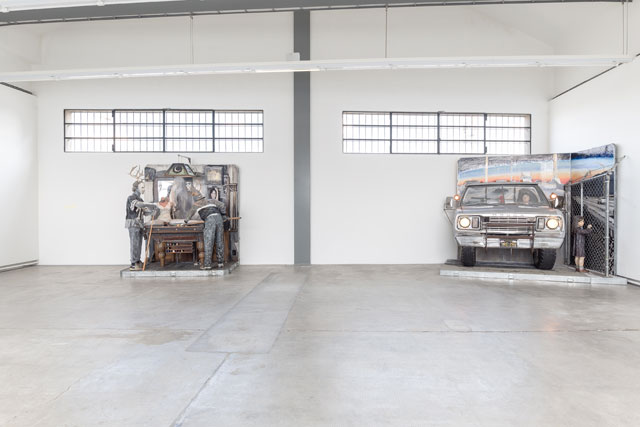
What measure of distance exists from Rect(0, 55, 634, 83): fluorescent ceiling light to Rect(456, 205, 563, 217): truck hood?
8.23ft

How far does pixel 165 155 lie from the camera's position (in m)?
8.55

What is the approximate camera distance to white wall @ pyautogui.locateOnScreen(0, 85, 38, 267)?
7672 mm

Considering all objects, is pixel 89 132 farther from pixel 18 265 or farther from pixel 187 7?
pixel 187 7

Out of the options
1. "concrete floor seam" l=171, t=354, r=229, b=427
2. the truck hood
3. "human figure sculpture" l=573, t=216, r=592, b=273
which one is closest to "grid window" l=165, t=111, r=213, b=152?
the truck hood

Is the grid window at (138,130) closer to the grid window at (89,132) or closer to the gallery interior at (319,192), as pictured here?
the gallery interior at (319,192)

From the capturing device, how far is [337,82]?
336 inches

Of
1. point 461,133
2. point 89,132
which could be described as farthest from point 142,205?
point 461,133

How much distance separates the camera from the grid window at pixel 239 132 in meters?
8.59

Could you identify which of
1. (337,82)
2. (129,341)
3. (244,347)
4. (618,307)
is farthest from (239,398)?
(337,82)

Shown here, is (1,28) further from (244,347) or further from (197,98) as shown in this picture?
(244,347)

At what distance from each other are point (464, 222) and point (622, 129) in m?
3.23

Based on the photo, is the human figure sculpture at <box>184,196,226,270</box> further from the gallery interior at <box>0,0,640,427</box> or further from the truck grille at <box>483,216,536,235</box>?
the truck grille at <box>483,216,536,235</box>

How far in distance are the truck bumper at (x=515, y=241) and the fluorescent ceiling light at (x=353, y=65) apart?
2.99 m

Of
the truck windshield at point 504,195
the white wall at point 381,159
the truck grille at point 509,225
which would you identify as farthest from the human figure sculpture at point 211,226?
the truck grille at point 509,225
